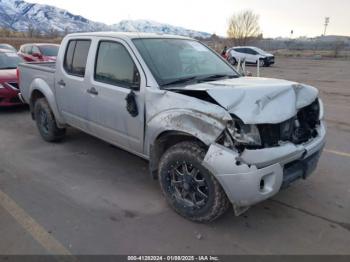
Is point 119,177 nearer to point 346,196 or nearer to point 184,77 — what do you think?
point 184,77

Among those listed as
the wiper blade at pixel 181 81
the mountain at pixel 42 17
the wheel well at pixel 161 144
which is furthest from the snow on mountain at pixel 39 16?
the wheel well at pixel 161 144

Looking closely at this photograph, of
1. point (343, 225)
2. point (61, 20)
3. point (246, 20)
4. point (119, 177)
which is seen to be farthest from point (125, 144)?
point (61, 20)

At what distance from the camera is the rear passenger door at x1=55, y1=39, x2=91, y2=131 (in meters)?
4.73

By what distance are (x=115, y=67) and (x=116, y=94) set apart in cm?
38

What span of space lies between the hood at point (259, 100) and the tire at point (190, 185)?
521mm

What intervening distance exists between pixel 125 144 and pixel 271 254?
214 centimetres

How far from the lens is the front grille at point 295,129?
10.3 ft

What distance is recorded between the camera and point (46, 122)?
596 centimetres

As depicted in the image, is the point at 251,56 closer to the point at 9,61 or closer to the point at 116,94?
the point at 9,61

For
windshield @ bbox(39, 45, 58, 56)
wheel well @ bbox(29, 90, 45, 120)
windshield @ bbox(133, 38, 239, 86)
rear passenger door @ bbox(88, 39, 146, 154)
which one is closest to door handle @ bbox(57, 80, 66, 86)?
rear passenger door @ bbox(88, 39, 146, 154)

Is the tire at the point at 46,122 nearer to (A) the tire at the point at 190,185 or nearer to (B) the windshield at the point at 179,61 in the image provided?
(B) the windshield at the point at 179,61

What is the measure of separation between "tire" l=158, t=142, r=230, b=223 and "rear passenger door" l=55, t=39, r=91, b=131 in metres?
1.81

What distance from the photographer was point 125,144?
165 inches

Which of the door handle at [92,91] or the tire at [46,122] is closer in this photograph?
the door handle at [92,91]
